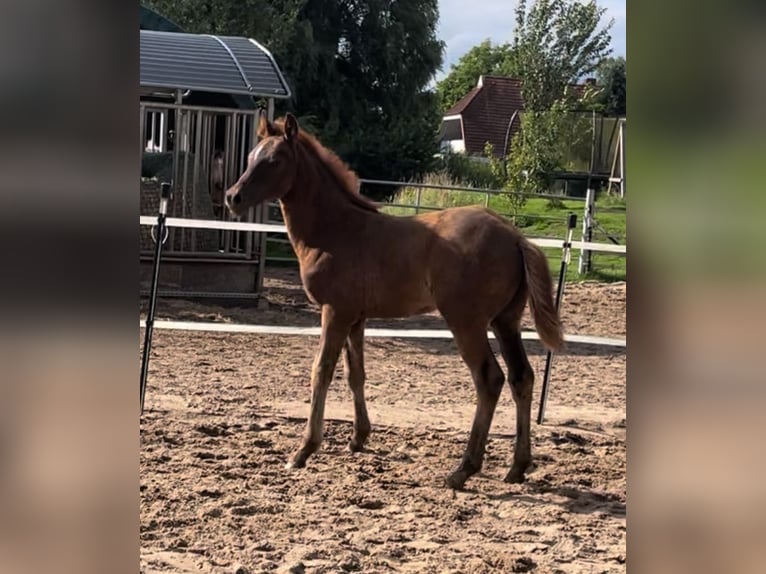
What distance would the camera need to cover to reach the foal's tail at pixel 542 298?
4.49 meters

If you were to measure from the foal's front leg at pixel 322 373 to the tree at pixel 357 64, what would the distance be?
16.8 m

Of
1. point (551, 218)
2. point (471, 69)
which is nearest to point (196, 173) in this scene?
point (551, 218)

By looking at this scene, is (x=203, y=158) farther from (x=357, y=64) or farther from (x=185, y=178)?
(x=357, y=64)

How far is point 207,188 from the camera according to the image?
11539 mm

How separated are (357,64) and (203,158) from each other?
647 inches

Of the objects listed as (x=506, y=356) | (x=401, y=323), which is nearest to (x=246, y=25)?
(x=401, y=323)

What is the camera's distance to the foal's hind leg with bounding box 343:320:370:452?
509cm

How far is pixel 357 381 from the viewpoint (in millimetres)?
5164

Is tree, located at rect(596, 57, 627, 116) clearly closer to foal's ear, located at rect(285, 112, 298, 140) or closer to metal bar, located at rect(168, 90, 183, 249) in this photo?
metal bar, located at rect(168, 90, 183, 249)
